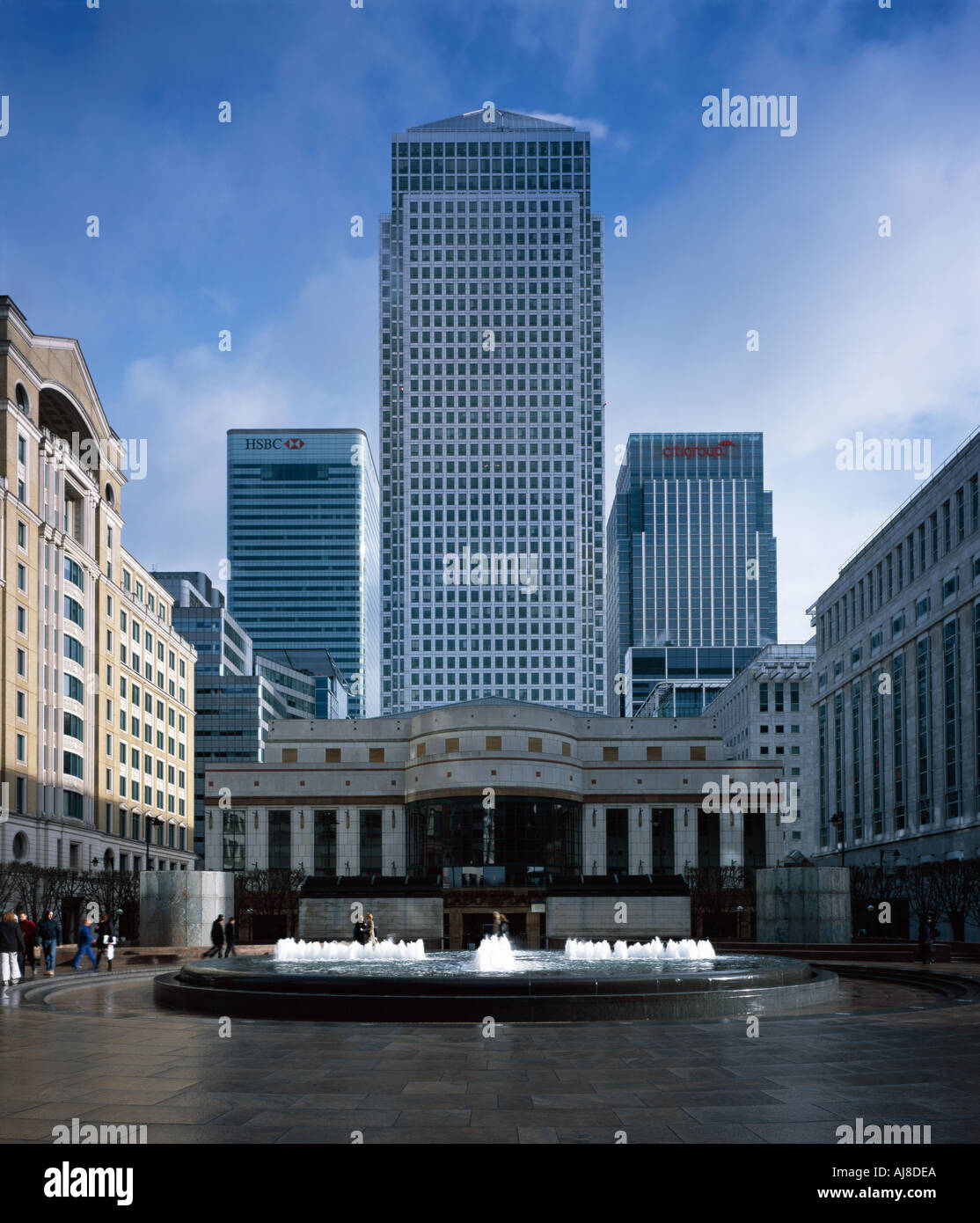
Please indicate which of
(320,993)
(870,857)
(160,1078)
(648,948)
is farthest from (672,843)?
(160,1078)

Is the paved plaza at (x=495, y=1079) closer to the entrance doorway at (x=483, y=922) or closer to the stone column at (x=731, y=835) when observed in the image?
the entrance doorway at (x=483, y=922)

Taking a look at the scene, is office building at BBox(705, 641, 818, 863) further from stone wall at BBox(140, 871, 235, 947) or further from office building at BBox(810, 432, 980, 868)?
stone wall at BBox(140, 871, 235, 947)

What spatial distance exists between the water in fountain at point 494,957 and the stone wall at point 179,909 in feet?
52.2

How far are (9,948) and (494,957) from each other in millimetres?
12464

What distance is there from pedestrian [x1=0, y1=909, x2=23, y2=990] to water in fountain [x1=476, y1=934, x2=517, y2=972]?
39.2ft

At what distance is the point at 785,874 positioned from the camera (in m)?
46.6

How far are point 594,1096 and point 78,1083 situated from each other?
21.3 feet

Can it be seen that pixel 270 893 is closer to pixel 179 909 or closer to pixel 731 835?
pixel 179 909

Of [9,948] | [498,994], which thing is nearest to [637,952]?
[498,994]

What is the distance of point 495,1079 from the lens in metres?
15.1

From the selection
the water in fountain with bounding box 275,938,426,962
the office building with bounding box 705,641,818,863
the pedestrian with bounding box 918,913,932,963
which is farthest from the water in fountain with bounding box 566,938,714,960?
the office building with bounding box 705,641,818,863

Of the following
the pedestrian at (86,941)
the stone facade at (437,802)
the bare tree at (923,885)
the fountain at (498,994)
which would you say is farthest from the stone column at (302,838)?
the fountain at (498,994)

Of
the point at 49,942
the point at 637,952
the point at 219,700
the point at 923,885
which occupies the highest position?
the point at 219,700

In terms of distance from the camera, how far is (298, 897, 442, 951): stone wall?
54281 millimetres
